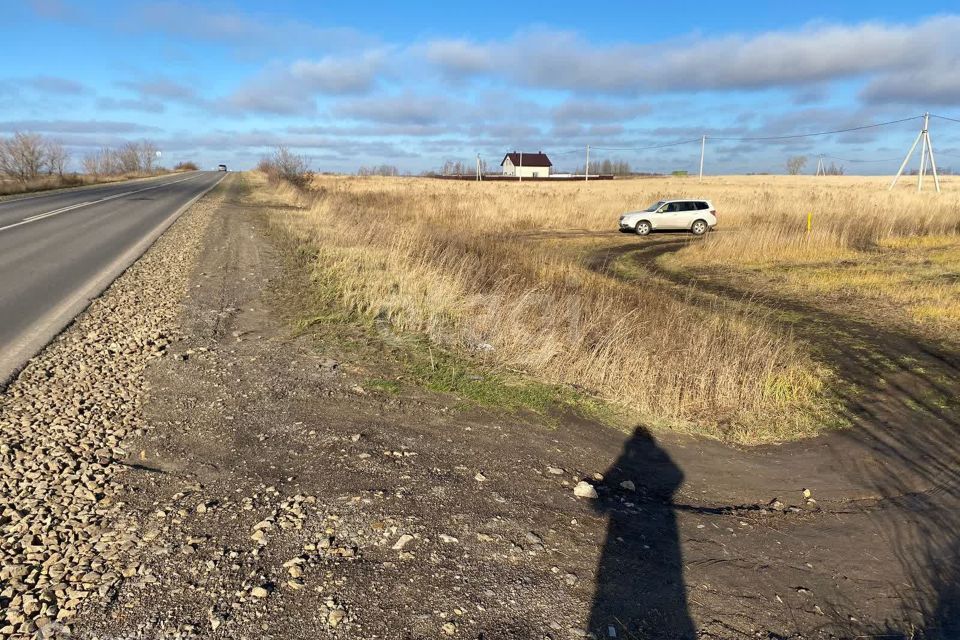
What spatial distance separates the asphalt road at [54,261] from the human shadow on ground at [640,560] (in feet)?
15.5

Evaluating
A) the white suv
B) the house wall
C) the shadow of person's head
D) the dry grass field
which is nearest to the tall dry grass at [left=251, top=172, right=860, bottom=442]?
the dry grass field

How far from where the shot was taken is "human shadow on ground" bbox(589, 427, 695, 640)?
106 inches

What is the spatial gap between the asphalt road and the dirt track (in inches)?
76.1

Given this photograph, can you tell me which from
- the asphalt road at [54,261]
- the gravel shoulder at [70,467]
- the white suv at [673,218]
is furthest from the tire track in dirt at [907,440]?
the white suv at [673,218]

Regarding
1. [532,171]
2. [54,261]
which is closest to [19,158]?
[54,261]

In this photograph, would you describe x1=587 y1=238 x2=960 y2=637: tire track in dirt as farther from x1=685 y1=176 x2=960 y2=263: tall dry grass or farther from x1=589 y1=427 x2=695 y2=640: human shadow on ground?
x1=685 y1=176 x2=960 y2=263: tall dry grass

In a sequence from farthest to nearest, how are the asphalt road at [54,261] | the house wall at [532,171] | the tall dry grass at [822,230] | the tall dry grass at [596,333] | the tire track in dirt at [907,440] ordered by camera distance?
the house wall at [532,171], the tall dry grass at [822,230], the asphalt road at [54,261], the tall dry grass at [596,333], the tire track in dirt at [907,440]

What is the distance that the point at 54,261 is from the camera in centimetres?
1030

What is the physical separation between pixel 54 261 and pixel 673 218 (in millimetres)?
20637

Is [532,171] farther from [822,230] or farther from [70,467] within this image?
[70,467]

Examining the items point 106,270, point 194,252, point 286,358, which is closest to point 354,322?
point 286,358

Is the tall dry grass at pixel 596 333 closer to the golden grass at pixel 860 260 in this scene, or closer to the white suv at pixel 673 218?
the golden grass at pixel 860 260

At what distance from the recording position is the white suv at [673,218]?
78.7ft

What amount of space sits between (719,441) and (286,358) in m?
4.02
